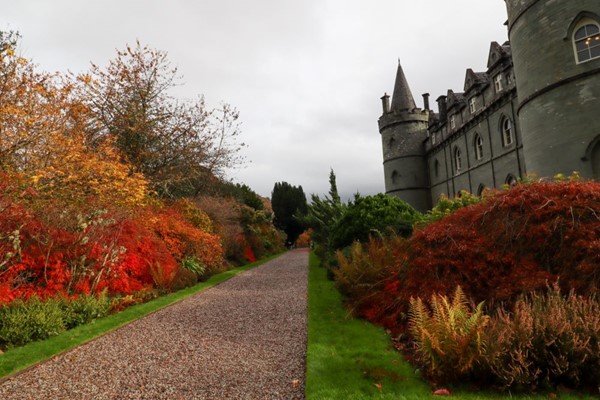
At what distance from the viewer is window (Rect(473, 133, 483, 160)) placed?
2580 cm

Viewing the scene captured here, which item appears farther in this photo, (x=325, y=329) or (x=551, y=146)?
(x=551, y=146)

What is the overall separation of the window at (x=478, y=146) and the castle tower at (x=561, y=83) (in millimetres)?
9677

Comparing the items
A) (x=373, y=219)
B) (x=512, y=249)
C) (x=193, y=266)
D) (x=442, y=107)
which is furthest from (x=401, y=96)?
(x=512, y=249)

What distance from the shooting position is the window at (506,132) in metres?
22.0

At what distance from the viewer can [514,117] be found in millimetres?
21172

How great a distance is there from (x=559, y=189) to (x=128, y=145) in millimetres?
15287

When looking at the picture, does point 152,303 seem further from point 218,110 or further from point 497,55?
point 497,55

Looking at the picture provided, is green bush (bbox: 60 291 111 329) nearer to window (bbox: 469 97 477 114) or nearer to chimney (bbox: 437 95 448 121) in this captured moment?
window (bbox: 469 97 477 114)

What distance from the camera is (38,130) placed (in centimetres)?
980

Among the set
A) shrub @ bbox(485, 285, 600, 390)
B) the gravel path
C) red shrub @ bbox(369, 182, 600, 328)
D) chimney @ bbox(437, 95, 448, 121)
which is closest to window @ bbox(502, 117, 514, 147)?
chimney @ bbox(437, 95, 448, 121)

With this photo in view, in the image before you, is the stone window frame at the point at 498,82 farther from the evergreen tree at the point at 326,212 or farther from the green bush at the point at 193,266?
the green bush at the point at 193,266

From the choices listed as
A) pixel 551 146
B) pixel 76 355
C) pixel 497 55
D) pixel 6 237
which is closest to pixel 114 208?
pixel 6 237

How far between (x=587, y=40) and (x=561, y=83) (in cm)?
175

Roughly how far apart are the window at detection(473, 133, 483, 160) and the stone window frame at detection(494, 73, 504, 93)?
12.4 feet
